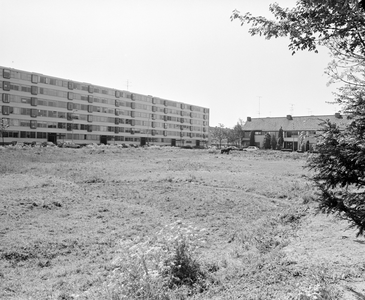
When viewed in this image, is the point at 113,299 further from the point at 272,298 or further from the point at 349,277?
the point at 349,277

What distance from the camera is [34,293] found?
730 centimetres

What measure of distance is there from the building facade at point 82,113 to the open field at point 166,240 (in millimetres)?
50959

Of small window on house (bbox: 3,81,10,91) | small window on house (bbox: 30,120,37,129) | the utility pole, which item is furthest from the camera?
small window on house (bbox: 30,120,37,129)

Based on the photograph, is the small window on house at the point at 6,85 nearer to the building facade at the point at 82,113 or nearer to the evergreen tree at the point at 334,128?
the building facade at the point at 82,113

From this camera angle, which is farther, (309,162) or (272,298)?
(309,162)

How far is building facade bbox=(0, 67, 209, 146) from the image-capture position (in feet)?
221

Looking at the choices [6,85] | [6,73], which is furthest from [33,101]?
[6,73]

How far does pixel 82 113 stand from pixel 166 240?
79.7 metres

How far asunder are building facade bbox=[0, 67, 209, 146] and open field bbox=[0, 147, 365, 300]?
51.0 meters

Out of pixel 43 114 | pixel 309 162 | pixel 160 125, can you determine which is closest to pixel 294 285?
pixel 309 162

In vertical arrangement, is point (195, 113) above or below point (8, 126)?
above

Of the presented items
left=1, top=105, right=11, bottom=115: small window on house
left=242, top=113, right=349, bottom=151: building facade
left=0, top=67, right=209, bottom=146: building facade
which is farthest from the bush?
left=242, top=113, right=349, bottom=151: building facade

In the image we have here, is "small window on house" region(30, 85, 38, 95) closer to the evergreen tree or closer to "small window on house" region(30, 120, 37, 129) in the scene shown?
"small window on house" region(30, 120, 37, 129)

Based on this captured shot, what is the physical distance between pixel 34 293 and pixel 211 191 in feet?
41.3
